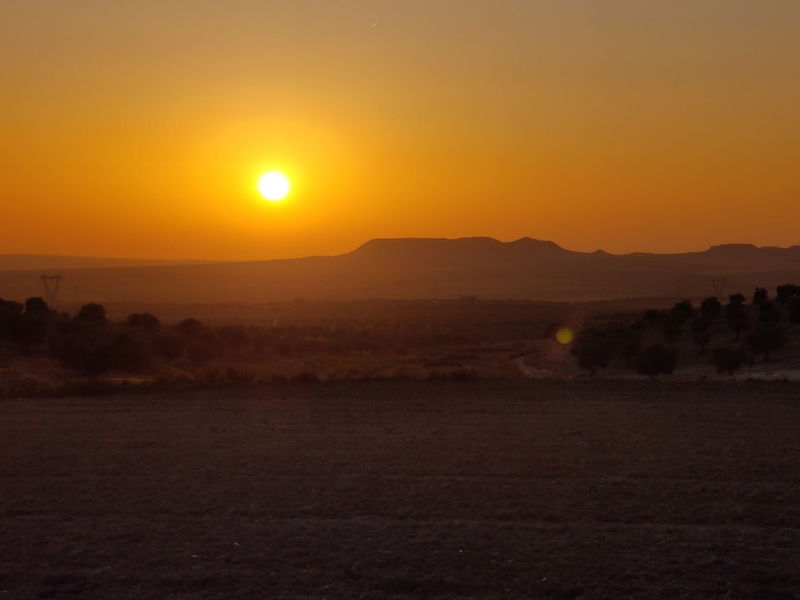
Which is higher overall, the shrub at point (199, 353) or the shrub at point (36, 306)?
the shrub at point (36, 306)

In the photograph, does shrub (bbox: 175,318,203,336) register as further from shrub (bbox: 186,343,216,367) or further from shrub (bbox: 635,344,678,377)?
shrub (bbox: 635,344,678,377)

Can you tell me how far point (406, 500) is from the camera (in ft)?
39.4

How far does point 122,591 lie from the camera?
870 cm

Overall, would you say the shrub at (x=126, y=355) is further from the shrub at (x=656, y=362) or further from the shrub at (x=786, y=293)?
the shrub at (x=786, y=293)

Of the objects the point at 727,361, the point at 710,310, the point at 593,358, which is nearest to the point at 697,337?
the point at 710,310

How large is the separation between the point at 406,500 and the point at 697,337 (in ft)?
180

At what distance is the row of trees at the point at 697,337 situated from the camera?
4500 centimetres

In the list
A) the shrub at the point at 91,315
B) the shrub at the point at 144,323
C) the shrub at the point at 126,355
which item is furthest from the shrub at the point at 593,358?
the shrub at the point at 91,315

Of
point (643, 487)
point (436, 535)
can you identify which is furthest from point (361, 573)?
point (643, 487)

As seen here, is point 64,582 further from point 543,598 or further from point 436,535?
point 543,598

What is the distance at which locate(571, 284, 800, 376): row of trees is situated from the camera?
45000 mm

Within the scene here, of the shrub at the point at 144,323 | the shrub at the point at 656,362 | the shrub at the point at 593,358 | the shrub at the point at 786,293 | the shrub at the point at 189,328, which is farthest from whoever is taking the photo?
the shrub at the point at 786,293

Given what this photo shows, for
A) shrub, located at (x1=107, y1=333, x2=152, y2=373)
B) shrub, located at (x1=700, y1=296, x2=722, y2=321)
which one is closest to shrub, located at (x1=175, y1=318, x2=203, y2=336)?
shrub, located at (x1=107, y1=333, x2=152, y2=373)

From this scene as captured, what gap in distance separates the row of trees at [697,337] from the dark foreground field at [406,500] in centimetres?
2511
